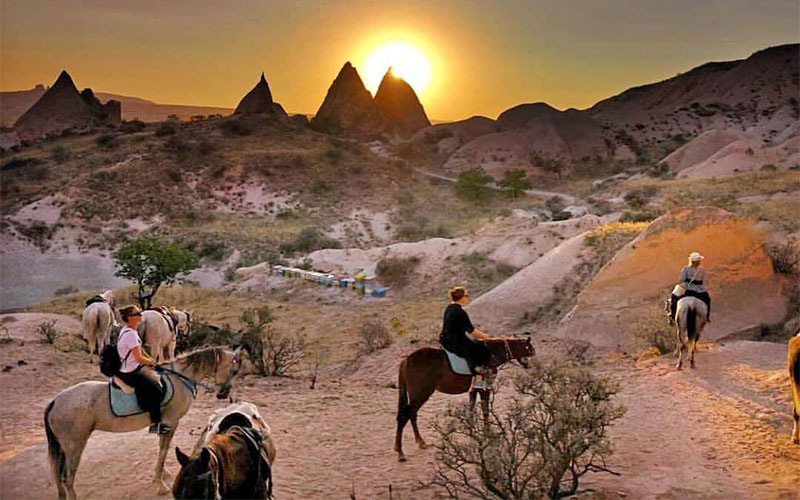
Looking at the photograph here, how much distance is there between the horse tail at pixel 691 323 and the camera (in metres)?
11.8

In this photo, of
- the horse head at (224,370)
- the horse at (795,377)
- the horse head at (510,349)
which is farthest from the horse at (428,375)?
the horse at (795,377)

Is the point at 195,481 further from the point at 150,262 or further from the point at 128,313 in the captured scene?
the point at 150,262

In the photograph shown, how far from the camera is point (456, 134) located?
84938 mm

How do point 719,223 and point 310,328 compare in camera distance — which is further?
point 310,328

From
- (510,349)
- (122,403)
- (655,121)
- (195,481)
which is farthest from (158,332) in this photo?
(655,121)

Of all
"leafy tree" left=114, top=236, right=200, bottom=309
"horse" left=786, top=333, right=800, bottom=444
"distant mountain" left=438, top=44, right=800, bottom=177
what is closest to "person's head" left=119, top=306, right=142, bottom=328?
"horse" left=786, top=333, right=800, bottom=444

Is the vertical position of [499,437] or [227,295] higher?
[227,295]

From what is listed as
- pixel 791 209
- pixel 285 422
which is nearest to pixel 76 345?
pixel 285 422

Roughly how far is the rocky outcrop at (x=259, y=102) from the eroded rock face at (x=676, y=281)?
71.7 m

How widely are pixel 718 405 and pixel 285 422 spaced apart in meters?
7.02

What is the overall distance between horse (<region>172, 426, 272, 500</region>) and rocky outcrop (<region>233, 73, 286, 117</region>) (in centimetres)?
7973

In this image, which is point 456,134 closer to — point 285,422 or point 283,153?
point 283,153

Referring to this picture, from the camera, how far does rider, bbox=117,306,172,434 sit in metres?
7.22

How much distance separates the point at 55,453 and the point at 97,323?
774 centimetres
